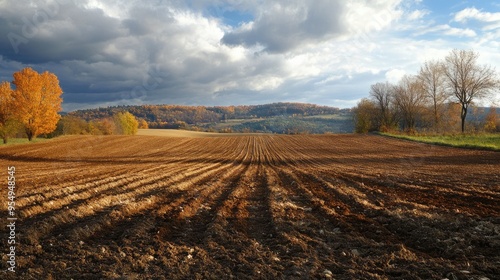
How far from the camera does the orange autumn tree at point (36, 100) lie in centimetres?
4041

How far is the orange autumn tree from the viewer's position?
40.4 metres

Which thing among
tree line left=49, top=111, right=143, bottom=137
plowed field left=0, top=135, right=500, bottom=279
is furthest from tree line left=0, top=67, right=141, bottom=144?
plowed field left=0, top=135, right=500, bottom=279

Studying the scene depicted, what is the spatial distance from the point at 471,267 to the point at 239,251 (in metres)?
4.08

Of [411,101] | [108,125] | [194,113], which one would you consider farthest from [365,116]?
[194,113]

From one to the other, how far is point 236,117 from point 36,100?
14521 cm

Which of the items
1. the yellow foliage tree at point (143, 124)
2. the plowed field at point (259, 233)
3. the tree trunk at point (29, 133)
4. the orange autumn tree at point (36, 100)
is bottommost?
the plowed field at point (259, 233)

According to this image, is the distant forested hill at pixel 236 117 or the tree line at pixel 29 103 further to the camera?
the distant forested hill at pixel 236 117

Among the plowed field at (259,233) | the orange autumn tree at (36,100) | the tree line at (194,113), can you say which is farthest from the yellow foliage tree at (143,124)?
the plowed field at (259,233)

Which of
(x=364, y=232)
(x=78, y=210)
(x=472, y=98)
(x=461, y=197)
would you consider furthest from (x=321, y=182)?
(x=472, y=98)

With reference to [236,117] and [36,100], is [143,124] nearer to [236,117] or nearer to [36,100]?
[236,117]

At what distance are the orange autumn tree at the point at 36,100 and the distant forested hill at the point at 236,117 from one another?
68.6 metres

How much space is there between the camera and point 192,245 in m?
6.19

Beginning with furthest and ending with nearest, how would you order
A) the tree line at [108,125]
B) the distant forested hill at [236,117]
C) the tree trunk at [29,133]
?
the distant forested hill at [236,117]
the tree line at [108,125]
the tree trunk at [29,133]

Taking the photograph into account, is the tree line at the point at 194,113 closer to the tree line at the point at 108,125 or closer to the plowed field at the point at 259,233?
the tree line at the point at 108,125
